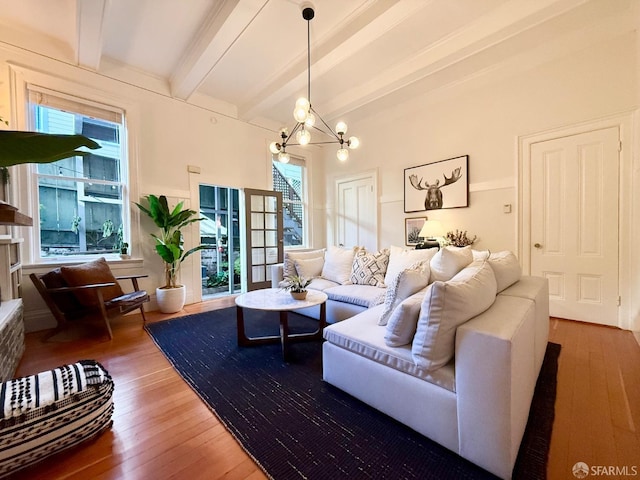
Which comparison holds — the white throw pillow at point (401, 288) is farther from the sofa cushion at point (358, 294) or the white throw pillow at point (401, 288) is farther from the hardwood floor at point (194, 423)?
the hardwood floor at point (194, 423)

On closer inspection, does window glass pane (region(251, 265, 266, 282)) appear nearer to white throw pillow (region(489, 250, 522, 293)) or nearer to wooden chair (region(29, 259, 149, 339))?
wooden chair (region(29, 259, 149, 339))

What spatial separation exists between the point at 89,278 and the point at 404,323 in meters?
3.27

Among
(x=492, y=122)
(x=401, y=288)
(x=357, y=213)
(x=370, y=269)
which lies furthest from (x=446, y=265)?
(x=357, y=213)

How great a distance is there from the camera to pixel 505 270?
6.25 ft

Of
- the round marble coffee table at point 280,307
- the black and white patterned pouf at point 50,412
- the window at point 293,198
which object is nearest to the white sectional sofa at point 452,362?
the round marble coffee table at point 280,307

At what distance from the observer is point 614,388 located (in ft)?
5.77

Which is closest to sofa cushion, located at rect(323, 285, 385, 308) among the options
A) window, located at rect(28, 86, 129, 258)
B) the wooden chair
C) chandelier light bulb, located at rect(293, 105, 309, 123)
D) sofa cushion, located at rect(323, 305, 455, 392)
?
sofa cushion, located at rect(323, 305, 455, 392)

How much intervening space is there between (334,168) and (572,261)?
420 cm

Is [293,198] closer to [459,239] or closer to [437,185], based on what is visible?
[437,185]

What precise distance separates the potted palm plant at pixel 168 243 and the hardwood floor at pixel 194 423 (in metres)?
1.11

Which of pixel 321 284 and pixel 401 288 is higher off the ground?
pixel 401 288

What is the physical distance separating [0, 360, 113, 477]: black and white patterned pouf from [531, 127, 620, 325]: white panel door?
14.5 ft

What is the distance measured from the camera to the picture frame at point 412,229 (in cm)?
437

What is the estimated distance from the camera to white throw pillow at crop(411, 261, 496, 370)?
123 cm
